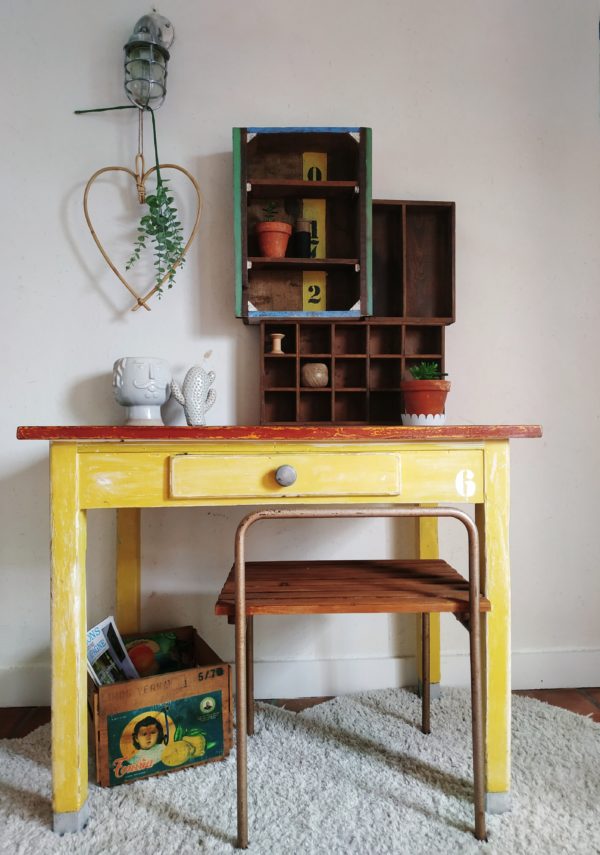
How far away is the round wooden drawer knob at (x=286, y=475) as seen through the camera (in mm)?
1269

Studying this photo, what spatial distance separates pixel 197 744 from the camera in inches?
57.9

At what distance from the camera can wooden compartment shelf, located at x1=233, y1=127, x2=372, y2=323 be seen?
1715 millimetres

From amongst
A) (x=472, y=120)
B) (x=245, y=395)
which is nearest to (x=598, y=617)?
(x=245, y=395)

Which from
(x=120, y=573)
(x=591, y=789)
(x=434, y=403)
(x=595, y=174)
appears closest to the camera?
(x=591, y=789)

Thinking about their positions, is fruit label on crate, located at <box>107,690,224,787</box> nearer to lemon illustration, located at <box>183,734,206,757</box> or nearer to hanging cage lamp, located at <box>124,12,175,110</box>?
lemon illustration, located at <box>183,734,206,757</box>

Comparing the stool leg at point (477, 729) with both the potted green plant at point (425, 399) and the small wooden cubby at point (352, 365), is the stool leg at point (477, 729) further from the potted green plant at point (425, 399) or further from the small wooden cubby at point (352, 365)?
the small wooden cubby at point (352, 365)

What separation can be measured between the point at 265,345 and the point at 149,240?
0.54 m

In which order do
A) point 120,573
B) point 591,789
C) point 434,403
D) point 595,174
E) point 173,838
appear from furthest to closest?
point 595,174 → point 120,573 → point 434,403 → point 591,789 → point 173,838

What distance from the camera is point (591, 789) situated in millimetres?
1378

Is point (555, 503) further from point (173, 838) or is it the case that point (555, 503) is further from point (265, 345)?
point (173, 838)

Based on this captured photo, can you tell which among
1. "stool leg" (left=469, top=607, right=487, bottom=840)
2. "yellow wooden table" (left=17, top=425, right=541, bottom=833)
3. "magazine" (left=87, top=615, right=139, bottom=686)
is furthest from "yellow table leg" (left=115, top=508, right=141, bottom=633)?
"stool leg" (left=469, top=607, right=487, bottom=840)

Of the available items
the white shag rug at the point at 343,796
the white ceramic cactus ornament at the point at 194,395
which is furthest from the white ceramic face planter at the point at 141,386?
the white shag rug at the point at 343,796

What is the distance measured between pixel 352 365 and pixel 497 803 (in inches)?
51.2

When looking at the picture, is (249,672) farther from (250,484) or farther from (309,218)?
(309,218)
